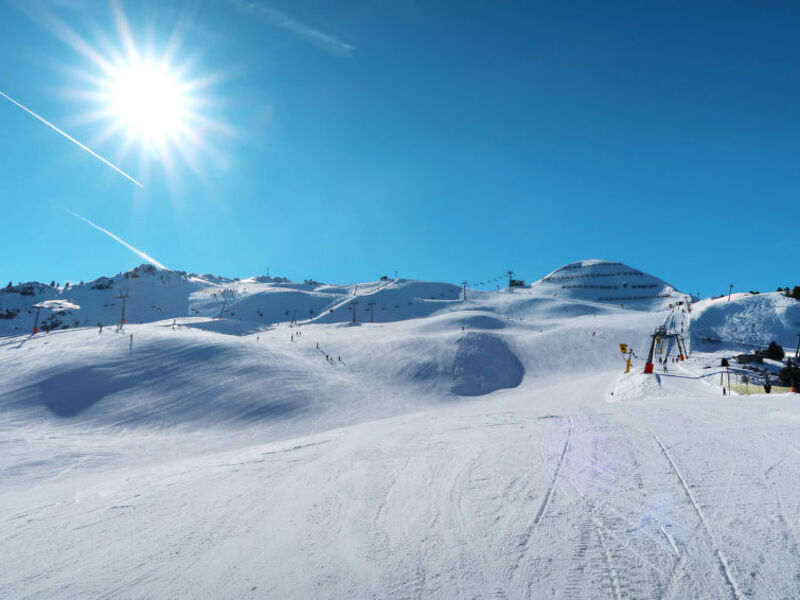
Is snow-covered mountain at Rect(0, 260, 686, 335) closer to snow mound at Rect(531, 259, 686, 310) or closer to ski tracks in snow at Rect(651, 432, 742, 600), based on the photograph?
snow mound at Rect(531, 259, 686, 310)

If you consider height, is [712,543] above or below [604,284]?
below

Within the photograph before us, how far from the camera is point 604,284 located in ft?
429

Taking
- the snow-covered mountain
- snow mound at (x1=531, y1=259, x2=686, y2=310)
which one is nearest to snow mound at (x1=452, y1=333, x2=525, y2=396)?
the snow-covered mountain

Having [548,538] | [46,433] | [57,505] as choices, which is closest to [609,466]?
[548,538]

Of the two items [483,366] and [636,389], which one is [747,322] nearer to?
[483,366]

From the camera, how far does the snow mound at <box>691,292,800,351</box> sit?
152 ft

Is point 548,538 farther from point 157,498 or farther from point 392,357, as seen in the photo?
point 392,357

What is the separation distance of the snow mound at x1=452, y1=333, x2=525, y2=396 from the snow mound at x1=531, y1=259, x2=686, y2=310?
7073cm

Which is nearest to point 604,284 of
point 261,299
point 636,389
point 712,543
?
point 261,299

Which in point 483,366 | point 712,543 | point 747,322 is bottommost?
point 483,366

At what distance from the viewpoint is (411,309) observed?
82.1 meters

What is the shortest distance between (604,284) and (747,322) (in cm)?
8400

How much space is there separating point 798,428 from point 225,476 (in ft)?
45.0

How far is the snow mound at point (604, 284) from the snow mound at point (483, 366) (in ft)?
232
